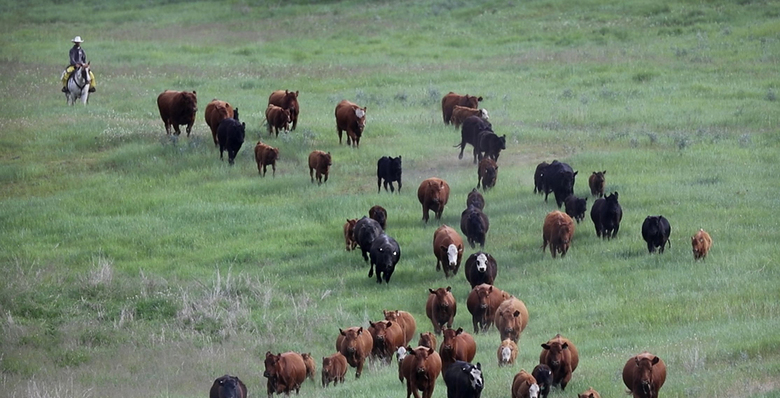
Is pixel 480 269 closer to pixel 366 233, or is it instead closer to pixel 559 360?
pixel 366 233

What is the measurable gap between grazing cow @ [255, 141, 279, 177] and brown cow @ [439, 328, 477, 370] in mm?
13265

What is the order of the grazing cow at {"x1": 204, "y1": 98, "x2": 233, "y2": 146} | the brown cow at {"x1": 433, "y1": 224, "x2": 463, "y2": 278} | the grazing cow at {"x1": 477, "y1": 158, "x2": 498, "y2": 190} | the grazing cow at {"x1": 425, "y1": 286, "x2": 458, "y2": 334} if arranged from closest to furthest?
the grazing cow at {"x1": 425, "y1": 286, "x2": 458, "y2": 334}
the brown cow at {"x1": 433, "y1": 224, "x2": 463, "y2": 278}
the grazing cow at {"x1": 477, "y1": 158, "x2": 498, "y2": 190}
the grazing cow at {"x1": 204, "y1": 98, "x2": 233, "y2": 146}

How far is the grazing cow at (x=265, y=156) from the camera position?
27359 mm

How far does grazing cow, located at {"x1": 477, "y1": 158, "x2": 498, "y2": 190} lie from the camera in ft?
84.4

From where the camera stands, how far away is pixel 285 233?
2383 cm

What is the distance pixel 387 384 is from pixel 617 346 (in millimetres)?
3317

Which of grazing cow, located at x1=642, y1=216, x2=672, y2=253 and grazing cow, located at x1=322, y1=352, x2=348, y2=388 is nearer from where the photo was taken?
grazing cow, located at x1=322, y1=352, x2=348, y2=388

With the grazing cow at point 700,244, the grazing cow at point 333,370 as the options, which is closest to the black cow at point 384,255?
the grazing cow at point 333,370

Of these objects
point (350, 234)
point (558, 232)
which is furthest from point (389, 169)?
point (558, 232)

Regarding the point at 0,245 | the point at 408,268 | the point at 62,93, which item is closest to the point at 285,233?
the point at 408,268

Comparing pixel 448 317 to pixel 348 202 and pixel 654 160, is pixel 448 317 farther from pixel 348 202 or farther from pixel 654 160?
pixel 654 160

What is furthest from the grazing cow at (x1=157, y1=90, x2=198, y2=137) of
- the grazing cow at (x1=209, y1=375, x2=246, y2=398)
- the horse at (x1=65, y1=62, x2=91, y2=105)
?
the grazing cow at (x1=209, y1=375, x2=246, y2=398)

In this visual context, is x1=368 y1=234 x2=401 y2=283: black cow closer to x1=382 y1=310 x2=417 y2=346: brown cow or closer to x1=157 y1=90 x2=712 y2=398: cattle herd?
x1=157 y1=90 x2=712 y2=398: cattle herd

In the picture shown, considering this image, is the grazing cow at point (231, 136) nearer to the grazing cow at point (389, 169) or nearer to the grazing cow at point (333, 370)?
the grazing cow at point (389, 169)
